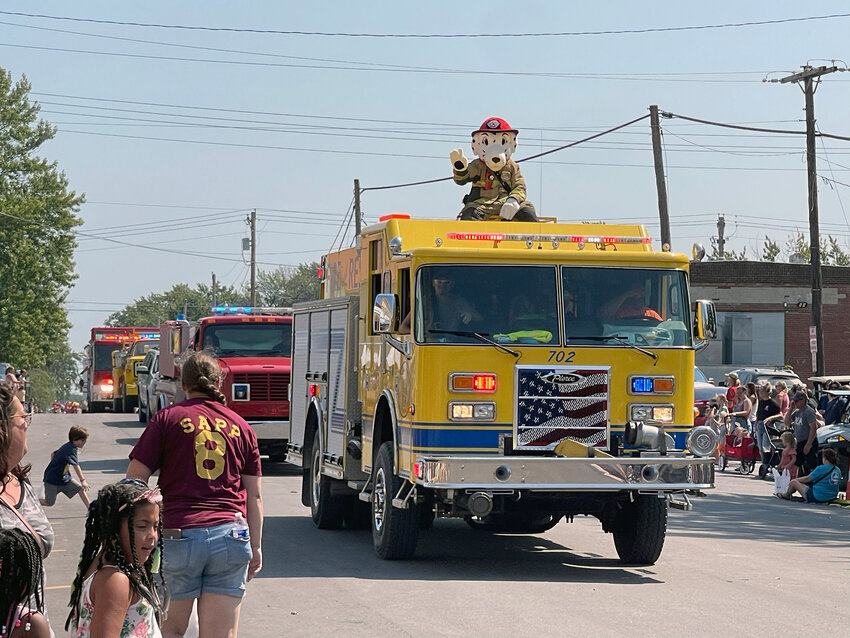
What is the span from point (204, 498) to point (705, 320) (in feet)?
21.3

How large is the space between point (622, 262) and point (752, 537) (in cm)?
456

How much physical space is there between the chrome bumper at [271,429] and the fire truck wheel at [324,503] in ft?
21.8

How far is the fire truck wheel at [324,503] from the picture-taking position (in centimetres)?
1450

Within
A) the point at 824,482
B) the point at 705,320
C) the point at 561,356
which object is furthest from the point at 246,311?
the point at 705,320

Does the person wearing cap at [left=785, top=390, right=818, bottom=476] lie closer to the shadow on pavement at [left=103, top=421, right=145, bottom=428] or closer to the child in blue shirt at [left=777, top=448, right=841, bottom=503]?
the child in blue shirt at [left=777, top=448, right=841, bottom=503]

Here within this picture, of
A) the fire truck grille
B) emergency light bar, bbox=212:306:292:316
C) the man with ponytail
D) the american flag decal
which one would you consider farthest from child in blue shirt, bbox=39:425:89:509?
the man with ponytail

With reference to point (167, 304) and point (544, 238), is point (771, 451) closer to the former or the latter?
point (544, 238)

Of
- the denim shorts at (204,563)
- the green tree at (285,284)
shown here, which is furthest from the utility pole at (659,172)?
the green tree at (285,284)

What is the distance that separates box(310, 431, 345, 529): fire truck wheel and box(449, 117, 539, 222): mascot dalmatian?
3148 mm

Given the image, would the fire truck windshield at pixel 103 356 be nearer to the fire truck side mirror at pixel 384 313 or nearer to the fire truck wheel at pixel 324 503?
the fire truck wheel at pixel 324 503

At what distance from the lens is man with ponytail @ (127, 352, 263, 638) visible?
6191mm

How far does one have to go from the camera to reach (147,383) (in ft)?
119

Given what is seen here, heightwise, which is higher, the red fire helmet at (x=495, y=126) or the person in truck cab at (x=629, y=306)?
the red fire helmet at (x=495, y=126)

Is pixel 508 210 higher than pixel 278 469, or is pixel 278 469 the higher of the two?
pixel 508 210
